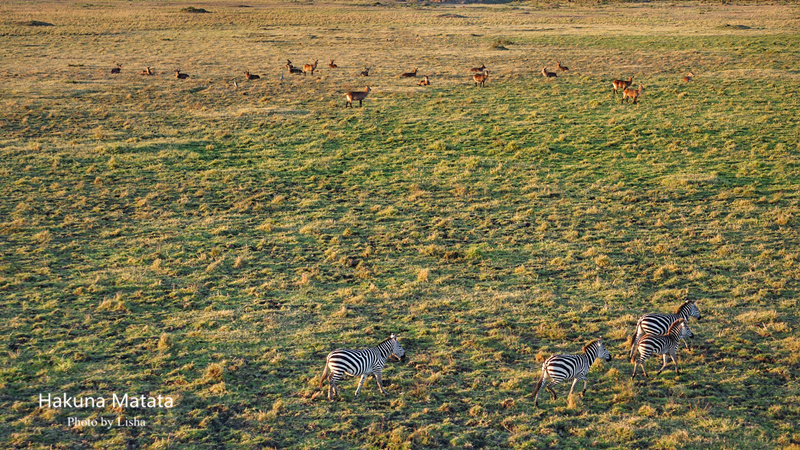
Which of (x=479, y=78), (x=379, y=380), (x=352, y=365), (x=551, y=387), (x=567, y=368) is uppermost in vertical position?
(x=479, y=78)

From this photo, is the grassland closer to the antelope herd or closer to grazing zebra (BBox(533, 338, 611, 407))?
grazing zebra (BBox(533, 338, 611, 407))

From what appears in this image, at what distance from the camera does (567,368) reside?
503 inches

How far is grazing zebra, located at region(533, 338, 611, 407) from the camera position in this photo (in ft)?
41.7

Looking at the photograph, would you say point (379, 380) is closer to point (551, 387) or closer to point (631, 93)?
point (551, 387)

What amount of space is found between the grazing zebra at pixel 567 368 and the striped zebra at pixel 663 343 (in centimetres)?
102

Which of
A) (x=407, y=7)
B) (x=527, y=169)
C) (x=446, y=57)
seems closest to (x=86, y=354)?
(x=527, y=169)

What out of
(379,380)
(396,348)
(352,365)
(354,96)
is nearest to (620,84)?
(354,96)

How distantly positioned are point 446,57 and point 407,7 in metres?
67.8

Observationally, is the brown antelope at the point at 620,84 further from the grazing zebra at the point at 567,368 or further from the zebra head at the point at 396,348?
the zebra head at the point at 396,348

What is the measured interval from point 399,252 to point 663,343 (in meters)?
9.69

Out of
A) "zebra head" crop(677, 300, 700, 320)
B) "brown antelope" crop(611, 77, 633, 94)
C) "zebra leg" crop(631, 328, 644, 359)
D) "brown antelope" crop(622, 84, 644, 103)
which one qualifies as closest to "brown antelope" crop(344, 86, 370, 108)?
"brown antelope" crop(622, 84, 644, 103)

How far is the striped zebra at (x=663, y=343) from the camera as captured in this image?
44.7ft

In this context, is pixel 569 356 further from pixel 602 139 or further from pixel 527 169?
pixel 602 139

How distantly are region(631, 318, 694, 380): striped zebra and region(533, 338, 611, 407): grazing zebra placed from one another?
1018 millimetres
